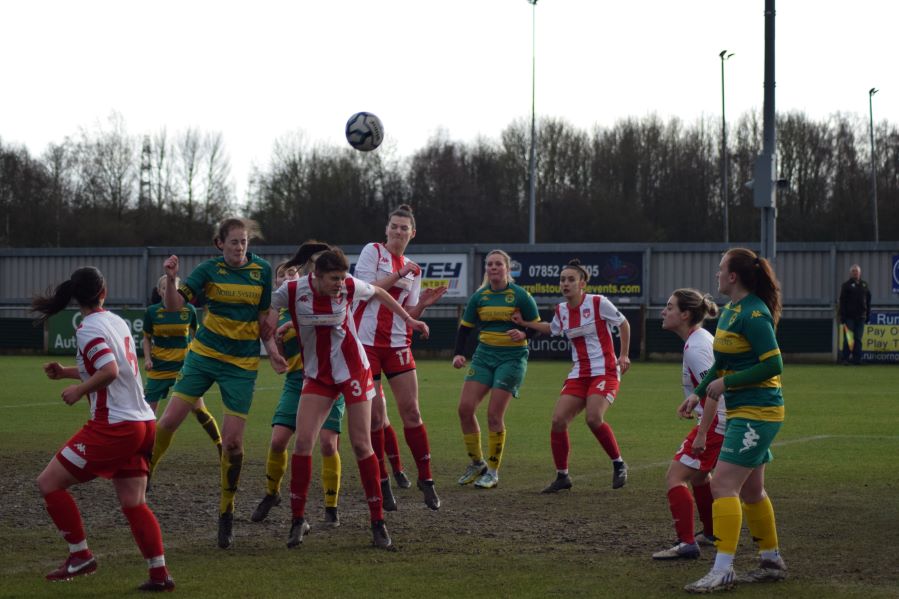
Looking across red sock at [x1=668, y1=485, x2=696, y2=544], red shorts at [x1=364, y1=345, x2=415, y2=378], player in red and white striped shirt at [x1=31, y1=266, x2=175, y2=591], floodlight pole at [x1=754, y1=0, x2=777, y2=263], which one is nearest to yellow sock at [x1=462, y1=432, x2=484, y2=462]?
red shorts at [x1=364, y1=345, x2=415, y2=378]

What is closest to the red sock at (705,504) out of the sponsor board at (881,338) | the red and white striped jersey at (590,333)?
the red and white striped jersey at (590,333)

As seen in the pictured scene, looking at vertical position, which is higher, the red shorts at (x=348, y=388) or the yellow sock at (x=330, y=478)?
the red shorts at (x=348, y=388)

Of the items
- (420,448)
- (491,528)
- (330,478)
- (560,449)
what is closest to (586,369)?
(560,449)

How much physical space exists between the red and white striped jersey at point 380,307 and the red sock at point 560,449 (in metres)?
1.59

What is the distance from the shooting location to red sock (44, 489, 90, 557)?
20.8 ft

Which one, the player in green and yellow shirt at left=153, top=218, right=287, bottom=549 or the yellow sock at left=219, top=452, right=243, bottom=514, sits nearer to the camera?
the yellow sock at left=219, top=452, right=243, bottom=514

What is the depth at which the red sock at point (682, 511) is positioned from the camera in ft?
23.6

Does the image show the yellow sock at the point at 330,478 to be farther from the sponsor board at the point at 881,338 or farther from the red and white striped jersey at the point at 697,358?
the sponsor board at the point at 881,338

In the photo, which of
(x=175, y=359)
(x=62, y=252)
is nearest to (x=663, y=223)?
(x=62, y=252)

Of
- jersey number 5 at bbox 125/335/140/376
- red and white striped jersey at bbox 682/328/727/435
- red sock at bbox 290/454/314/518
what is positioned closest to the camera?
jersey number 5 at bbox 125/335/140/376

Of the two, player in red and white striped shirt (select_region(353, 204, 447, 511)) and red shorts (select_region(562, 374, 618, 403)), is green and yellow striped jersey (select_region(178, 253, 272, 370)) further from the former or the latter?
red shorts (select_region(562, 374, 618, 403))

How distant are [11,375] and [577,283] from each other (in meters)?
18.1

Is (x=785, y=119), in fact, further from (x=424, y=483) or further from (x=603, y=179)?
(x=424, y=483)

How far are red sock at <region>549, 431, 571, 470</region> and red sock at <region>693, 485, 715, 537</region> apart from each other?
2473 millimetres
